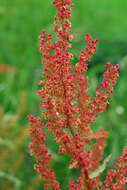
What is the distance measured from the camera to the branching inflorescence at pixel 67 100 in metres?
1.42

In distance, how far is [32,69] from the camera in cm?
526

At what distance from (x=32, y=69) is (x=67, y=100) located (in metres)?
3.84

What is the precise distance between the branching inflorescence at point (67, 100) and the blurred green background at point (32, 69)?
1453 millimetres

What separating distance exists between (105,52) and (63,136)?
14.3 ft

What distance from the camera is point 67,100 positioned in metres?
1.47

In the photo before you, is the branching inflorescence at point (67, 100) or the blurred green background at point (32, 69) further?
the blurred green background at point (32, 69)

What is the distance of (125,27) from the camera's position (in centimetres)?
596

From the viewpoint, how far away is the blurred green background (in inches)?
132

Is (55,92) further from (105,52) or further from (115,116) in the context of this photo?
(105,52)

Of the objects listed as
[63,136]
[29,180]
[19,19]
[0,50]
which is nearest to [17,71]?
[0,50]

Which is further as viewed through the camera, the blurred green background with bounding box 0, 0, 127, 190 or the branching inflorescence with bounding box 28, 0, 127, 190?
the blurred green background with bounding box 0, 0, 127, 190

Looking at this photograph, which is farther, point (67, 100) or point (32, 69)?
point (32, 69)

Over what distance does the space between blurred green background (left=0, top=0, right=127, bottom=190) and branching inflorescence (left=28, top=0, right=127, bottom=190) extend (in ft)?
4.77

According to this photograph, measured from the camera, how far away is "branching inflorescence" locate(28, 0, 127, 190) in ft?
4.65
